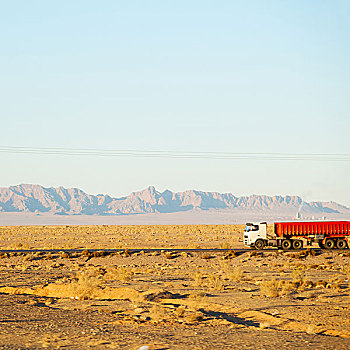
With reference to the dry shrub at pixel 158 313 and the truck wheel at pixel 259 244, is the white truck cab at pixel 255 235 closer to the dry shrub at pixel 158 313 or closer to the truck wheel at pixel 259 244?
the truck wheel at pixel 259 244

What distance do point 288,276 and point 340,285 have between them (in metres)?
4.68

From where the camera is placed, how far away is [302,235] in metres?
52.8

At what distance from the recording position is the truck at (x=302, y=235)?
52.5m

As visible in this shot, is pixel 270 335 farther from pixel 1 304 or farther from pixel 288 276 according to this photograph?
pixel 288 276

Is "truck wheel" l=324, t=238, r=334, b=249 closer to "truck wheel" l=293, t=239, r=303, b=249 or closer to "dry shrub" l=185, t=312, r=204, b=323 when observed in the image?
"truck wheel" l=293, t=239, r=303, b=249

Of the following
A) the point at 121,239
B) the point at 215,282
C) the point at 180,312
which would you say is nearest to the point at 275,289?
the point at 215,282

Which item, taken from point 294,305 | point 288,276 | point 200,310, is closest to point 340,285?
point 288,276

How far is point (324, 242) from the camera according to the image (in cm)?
5259

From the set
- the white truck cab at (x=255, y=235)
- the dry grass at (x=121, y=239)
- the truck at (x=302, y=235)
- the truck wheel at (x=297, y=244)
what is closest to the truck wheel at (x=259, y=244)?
the truck at (x=302, y=235)

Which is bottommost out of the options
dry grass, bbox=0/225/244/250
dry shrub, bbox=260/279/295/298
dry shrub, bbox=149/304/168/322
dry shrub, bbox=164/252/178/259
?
dry grass, bbox=0/225/244/250

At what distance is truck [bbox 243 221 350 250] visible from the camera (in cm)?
5250

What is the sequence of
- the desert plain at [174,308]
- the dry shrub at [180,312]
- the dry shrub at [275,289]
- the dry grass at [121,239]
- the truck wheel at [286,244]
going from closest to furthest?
the desert plain at [174,308] < the dry shrub at [180,312] < the dry shrub at [275,289] < the truck wheel at [286,244] < the dry grass at [121,239]

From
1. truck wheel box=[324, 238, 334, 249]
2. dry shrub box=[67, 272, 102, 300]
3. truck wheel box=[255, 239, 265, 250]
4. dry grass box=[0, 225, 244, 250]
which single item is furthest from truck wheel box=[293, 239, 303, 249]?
dry shrub box=[67, 272, 102, 300]

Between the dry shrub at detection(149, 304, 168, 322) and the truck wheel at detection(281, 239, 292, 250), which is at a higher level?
the dry shrub at detection(149, 304, 168, 322)
